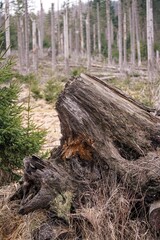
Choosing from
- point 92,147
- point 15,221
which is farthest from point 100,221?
point 15,221

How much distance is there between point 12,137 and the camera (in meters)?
4.50

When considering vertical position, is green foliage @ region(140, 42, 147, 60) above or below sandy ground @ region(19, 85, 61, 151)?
above

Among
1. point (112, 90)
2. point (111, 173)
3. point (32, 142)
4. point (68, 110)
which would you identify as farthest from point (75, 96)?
point (32, 142)

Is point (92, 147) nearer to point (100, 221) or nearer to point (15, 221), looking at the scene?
point (100, 221)

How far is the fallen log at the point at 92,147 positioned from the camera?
303cm

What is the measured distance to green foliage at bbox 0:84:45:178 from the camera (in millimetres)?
4480

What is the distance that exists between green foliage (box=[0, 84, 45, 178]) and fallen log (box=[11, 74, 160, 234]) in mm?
1340

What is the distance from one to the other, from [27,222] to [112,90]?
125 centimetres

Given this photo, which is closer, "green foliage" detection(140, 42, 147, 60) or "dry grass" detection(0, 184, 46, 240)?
"dry grass" detection(0, 184, 46, 240)

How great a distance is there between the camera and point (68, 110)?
311cm

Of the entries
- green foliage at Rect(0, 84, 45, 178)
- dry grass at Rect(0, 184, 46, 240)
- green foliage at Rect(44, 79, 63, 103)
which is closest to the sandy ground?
green foliage at Rect(44, 79, 63, 103)

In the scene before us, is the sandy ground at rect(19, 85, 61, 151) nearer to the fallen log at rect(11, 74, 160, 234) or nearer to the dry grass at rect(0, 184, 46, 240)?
the dry grass at rect(0, 184, 46, 240)

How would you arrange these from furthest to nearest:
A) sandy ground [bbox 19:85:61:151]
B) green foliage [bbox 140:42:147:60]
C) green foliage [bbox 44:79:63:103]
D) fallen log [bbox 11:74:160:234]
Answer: green foliage [bbox 140:42:147:60] < green foliage [bbox 44:79:63:103] < sandy ground [bbox 19:85:61:151] < fallen log [bbox 11:74:160:234]

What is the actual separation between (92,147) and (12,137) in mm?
1634
